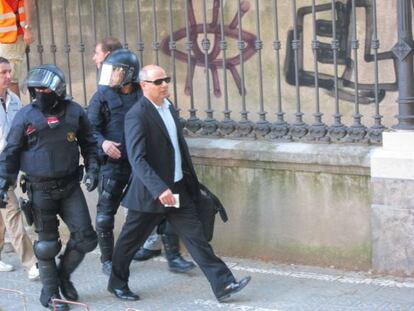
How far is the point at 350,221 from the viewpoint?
6.80m

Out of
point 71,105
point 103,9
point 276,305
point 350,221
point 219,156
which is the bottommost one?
point 276,305

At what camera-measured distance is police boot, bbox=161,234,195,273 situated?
7.11 m

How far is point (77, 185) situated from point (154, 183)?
73cm

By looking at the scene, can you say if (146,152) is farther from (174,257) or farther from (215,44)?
(215,44)

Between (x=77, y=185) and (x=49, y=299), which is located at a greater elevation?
(x=77, y=185)

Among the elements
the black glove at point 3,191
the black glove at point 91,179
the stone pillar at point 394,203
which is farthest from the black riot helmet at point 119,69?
the stone pillar at point 394,203

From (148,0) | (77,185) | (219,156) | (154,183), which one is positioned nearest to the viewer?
(154,183)

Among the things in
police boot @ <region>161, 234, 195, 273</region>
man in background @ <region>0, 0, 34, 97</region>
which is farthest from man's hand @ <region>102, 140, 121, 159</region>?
man in background @ <region>0, 0, 34, 97</region>

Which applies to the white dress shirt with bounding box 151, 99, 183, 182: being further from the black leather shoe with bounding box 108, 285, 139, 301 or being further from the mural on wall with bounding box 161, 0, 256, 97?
the mural on wall with bounding box 161, 0, 256, 97

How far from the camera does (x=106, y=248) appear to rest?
23.3 ft

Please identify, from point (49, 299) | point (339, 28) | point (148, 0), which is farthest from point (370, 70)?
point (49, 299)

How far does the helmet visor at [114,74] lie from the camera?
680cm

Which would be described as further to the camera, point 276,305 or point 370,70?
point 370,70

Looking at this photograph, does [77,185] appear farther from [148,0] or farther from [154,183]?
[148,0]
